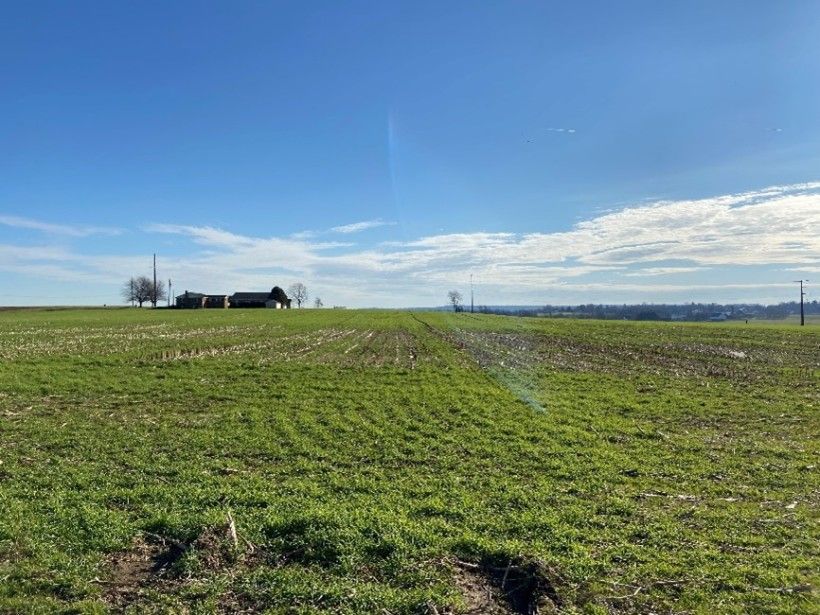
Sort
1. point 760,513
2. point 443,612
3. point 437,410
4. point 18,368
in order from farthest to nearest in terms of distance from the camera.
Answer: point 18,368 < point 437,410 < point 760,513 < point 443,612

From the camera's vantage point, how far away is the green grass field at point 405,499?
5.62 metres

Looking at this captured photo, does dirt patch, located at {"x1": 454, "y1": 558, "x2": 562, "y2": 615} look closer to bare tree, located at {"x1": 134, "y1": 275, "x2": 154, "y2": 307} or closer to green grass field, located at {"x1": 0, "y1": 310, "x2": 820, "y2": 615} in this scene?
green grass field, located at {"x1": 0, "y1": 310, "x2": 820, "y2": 615}

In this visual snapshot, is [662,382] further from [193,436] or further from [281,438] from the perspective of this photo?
[193,436]

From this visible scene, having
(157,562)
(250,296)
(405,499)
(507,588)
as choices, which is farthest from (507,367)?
(250,296)

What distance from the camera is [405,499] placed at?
8.16 m

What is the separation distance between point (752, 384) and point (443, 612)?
20079 mm

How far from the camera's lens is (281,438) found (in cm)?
1192

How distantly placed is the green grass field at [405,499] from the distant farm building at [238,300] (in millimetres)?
144898

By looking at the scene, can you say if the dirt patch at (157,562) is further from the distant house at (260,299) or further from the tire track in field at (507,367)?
the distant house at (260,299)

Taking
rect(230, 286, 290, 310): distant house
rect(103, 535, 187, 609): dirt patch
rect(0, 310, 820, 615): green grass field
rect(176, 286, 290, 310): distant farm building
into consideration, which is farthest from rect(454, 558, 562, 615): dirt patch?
rect(230, 286, 290, 310): distant house

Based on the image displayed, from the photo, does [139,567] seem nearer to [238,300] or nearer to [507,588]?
[507,588]

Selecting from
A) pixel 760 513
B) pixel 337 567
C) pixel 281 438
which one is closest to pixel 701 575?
pixel 760 513

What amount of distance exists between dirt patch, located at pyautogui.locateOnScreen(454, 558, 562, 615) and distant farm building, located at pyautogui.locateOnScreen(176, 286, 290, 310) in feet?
524

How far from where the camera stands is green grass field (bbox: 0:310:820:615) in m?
5.62
